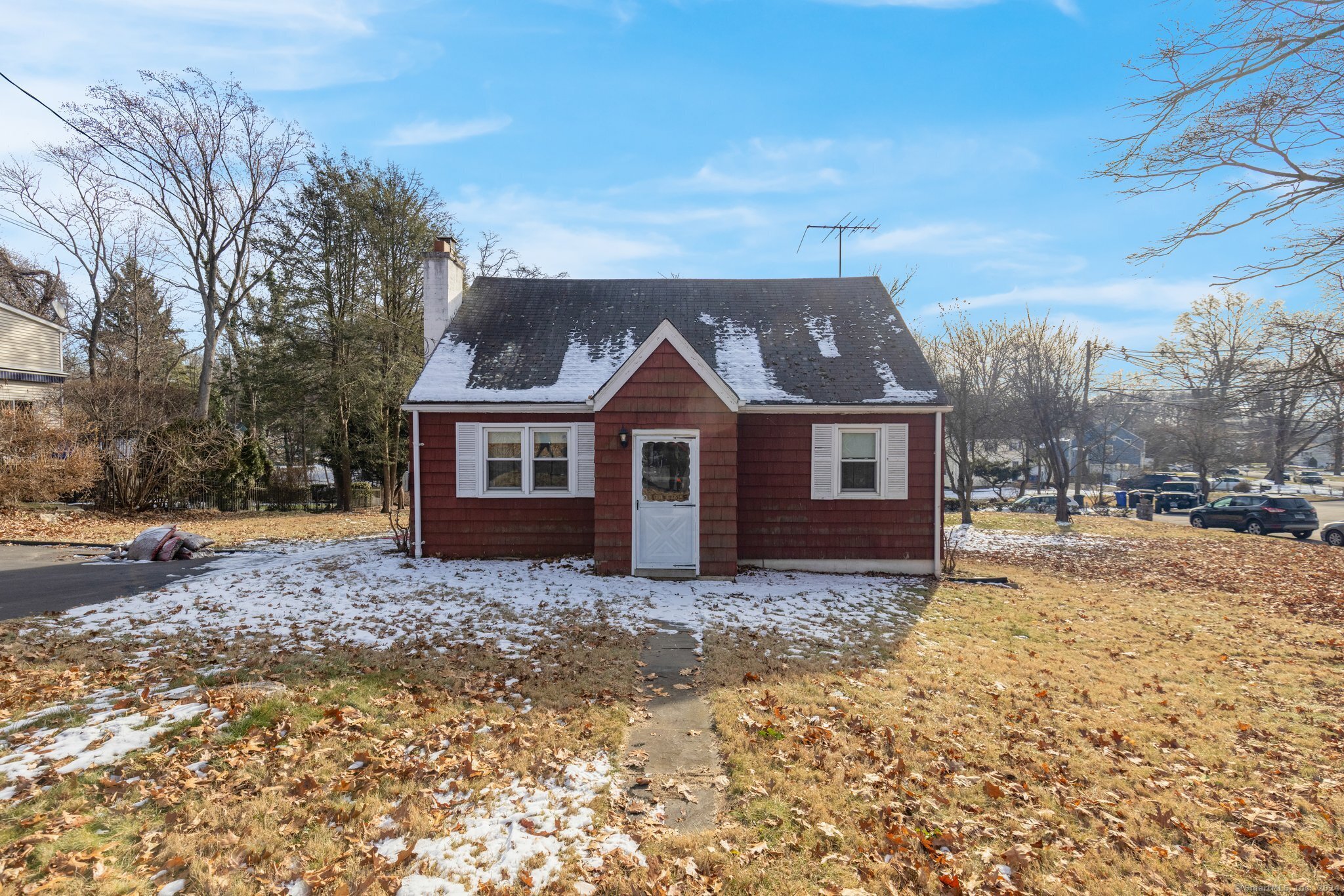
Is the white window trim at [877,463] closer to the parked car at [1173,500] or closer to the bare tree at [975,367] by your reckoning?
the bare tree at [975,367]

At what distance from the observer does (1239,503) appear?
2377 centimetres

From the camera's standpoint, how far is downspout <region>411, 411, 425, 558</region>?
12516mm

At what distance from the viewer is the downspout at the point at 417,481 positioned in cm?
A: 1252

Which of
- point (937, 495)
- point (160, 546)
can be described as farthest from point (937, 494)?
point (160, 546)

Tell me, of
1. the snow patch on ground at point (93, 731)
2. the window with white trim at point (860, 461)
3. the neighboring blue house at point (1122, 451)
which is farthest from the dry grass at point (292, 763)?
the neighboring blue house at point (1122, 451)

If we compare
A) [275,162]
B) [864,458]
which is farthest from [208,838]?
[275,162]

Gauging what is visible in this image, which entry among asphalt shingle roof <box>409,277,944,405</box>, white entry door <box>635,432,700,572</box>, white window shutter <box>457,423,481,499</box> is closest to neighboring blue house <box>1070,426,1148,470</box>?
asphalt shingle roof <box>409,277,944,405</box>

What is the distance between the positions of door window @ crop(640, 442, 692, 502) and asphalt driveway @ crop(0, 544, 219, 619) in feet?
25.4

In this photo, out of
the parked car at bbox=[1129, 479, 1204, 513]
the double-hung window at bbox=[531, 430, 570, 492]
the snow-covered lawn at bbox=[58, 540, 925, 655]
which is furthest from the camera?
the parked car at bbox=[1129, 479, 1204, 513]

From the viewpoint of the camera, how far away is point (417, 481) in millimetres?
12516

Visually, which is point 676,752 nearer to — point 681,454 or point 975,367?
point 681,454

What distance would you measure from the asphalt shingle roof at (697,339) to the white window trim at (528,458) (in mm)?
587

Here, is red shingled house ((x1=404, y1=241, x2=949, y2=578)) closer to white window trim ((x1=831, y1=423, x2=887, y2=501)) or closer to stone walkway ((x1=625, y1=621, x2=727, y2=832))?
white window trim ((x1=831, y1=423, x2=887, y2=501))

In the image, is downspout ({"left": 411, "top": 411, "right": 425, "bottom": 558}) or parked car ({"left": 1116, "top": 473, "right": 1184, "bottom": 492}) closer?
downspout ({"left": 411, "top": 411, "right": 425, "bottom": 558})
